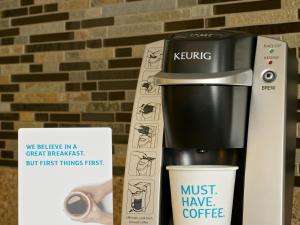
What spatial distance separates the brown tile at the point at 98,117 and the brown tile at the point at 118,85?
0.08 metres

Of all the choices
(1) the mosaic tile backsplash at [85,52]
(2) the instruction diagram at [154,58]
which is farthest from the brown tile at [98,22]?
(2) the instruction diagram at [154,58]

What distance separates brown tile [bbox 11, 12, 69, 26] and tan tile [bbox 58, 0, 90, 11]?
21 mm

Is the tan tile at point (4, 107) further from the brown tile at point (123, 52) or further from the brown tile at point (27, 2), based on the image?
the brown tile at point (123, 52)

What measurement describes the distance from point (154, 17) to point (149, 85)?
21.9 inches

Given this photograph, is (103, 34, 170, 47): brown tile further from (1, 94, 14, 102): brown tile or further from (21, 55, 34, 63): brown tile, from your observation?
(1, 94, 14, 102): brown tile

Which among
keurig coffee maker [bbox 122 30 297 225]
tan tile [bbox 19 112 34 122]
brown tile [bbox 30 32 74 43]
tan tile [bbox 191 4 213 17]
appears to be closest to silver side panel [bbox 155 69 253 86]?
keurig coffee maker [bbox 122 30 297 225]

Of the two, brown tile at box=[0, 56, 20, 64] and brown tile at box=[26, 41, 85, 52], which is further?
brown tile at box=[0, 56, 20, 64]

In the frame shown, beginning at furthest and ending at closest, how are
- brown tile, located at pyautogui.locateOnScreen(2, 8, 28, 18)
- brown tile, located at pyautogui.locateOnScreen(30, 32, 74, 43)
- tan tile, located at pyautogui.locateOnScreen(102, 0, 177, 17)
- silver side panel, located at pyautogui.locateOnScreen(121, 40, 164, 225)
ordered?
brown tile, located at pyautogui.locateOnScreen(2, 8, 28, 18)
brown tile, located at pyautogui.locateOnScreen(30, 32, 74, 43)
tan tile, located at pyautogui.locateOnScreen(102, 0, 177, 17)
silver side panel, located at pyautogui.locateOnScreen(121, 40, 164, 225)

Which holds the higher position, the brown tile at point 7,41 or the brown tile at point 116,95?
the brown tile at point 7,41

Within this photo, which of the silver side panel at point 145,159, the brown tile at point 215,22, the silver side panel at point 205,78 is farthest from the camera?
the brown tile at point 215,22

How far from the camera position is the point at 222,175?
928 mm

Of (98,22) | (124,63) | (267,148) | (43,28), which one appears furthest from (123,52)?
(267,148)

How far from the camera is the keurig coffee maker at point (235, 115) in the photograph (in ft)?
3.07

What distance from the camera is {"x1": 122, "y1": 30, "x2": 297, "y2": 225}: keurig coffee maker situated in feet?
3.07
